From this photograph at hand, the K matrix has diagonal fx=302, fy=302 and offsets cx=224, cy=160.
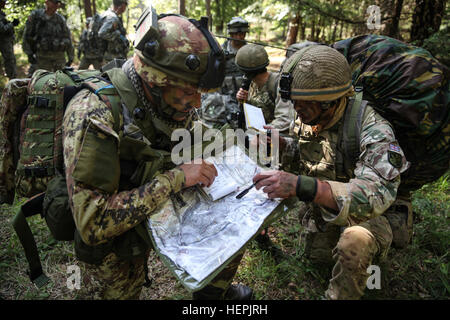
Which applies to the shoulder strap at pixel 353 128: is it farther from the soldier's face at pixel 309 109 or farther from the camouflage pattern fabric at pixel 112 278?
the camouflage pattern fabric at pixel 112 278

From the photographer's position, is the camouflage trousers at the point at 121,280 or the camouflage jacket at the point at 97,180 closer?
the camouflage jacket at the point at 97,180

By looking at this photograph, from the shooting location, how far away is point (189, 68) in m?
1.85

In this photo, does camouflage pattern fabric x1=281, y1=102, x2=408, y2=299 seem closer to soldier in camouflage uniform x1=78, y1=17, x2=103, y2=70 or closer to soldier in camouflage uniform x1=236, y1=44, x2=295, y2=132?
soldier in camouflage uniform x1=236, y1=44, x2=295, y2=132

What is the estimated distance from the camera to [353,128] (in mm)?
2455

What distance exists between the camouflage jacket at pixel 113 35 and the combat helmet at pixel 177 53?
6804 millimetres

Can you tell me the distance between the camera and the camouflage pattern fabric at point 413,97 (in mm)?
2297

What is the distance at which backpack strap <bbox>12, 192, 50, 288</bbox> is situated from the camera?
6.15ft

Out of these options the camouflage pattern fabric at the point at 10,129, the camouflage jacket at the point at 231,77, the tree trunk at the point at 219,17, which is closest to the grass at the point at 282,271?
A: the camouflage pattern fabric at the point at 10,129

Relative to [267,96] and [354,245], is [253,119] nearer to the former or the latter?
[267,96]

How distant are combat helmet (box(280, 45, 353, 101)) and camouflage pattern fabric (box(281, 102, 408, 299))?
1.27 feet

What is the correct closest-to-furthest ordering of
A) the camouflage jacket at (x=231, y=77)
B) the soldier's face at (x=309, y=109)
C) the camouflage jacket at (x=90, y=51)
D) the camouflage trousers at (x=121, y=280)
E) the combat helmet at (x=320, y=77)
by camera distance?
1. the camouflage trousers at (x=121, y=280)
2. the combat helmet at (x=320, y=77)
3. the soldier's face at (x=309, y=109)
4. the camouflage jacket at (x=231, y=77)
5. the camouflage jacket at (x=90, y=51)

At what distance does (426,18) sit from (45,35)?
8.21 m

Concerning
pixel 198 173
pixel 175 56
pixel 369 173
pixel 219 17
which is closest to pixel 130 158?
pixel 198 173

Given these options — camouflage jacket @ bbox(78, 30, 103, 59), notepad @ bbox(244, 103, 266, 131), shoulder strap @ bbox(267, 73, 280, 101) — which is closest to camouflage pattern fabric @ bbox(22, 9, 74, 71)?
camouflage jacket @ bbox(78, 30, 103, 59)
